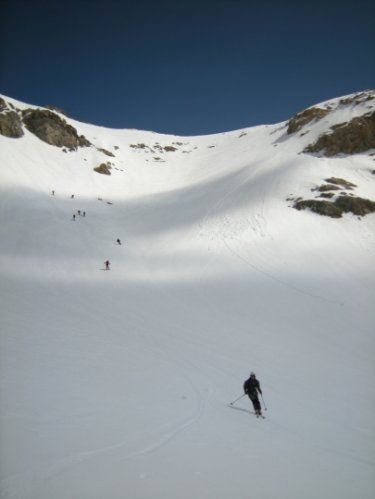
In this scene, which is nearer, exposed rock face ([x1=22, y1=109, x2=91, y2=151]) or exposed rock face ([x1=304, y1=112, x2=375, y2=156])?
exposed rock face ([x1=304, y1=112, x2=375, y2=156])

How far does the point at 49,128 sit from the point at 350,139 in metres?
47.2

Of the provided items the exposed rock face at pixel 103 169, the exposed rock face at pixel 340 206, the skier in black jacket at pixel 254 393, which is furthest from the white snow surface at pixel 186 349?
Answer: the exposed rock face at pixel 103 169

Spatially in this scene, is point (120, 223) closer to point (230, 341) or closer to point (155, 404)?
point (230, 341)

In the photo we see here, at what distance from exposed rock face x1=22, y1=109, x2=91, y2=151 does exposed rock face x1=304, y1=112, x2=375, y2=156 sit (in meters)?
40.0

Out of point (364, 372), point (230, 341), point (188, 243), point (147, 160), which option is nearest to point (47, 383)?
point (230, 341)

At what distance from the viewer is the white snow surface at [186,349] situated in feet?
15.8

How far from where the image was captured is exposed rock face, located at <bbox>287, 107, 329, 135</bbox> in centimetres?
5772

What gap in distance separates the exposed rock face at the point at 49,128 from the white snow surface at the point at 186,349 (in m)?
22.8

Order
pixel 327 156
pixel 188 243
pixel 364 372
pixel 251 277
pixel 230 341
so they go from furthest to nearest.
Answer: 1. pixel 327 156
2. pixel 188 243
3. pixel 251 277
4. pixel 230 341
5. pixel 364 372

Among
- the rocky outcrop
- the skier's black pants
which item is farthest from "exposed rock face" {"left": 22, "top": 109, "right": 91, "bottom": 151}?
the skier's black pants

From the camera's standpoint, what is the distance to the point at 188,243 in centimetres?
2770

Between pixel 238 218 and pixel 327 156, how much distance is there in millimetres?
20700

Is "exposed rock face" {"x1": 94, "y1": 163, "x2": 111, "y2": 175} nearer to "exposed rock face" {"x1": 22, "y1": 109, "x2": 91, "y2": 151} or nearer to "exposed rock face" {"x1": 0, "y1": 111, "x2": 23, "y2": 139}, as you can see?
"exposed rock face" {"x1": 22, "y1": 109, "x2": 91, "y2": 151}

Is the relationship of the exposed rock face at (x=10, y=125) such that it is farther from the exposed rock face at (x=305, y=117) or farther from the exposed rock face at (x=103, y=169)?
the exposed rock face at (x=305, y=117)
